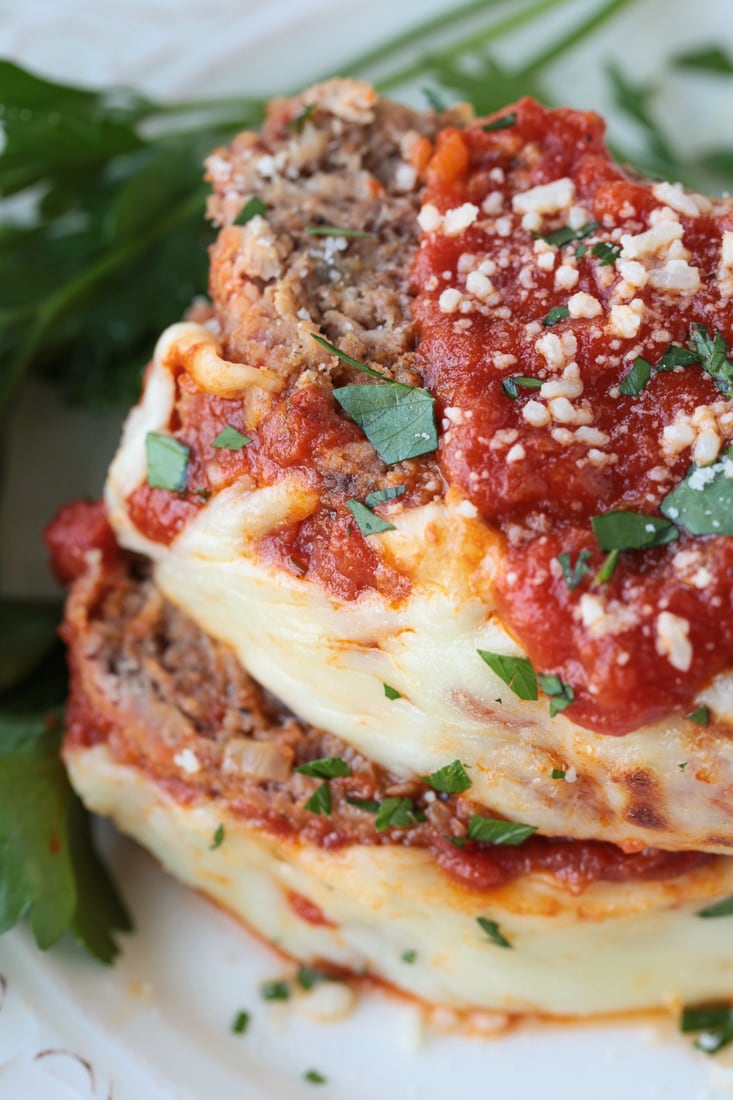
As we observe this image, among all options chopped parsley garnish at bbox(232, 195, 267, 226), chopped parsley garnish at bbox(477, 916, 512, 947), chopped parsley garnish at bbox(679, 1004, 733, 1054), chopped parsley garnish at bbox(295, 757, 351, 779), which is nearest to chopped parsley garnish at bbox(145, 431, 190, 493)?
chopped parsley garnish at bbox(232, 195, 267, 226)

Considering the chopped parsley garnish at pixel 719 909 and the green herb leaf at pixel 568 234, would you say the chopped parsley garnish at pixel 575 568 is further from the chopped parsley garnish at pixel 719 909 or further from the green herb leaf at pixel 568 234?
the chopped parsley garnish at pixel 719 909

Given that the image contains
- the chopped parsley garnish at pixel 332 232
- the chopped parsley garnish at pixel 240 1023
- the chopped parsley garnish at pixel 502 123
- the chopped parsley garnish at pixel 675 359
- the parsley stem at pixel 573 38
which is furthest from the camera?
the parsley stem at pixel 573 38

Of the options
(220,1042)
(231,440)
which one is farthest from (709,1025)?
(231,440)

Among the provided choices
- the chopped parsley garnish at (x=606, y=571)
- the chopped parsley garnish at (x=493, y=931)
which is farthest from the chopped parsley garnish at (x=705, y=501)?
the chopped parsley garnish at (x=493, y=931)

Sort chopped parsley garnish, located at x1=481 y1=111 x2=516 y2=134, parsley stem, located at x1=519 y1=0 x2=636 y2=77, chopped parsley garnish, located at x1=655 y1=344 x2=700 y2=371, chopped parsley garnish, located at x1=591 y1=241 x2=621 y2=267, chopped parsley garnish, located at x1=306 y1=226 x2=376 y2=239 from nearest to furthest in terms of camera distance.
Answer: chopped parsley garnish, located at x1=655 y1=344 x2=700 y2=371 → chopped parsley garnish, located at x1=591 y1=241 x2=621 y2=267 → chopped parsley garnish, located at x1=306 y1=226 x2=376 y2=239 → chopped parsley garnish, located at x1=481 y1=111 x2=516 y2=134 → parsley stem, located at x1=519 y1=0 x2=636 y2=77

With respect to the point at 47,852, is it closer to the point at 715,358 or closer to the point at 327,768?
the point at 327,768

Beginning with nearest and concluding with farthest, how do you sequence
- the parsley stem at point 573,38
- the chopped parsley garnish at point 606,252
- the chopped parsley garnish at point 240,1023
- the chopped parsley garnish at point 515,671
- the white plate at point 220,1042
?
the chopped parsley garnish at point 515,671 → the chopped parsley garnish at point 606,252 → the white plate at point 220,1042 → the chopped parsley garnish at point 240,1023 → the parsley stem at point 573,38

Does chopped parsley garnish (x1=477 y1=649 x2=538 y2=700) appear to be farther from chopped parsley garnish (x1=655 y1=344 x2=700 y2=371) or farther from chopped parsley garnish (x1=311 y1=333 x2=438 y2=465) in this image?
chopped parsley garnish (x1=655 y1=344 x2=700 y2=371)
